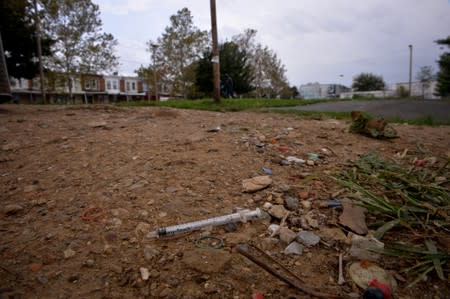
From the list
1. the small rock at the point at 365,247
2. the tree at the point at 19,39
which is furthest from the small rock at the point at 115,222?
the tree at the point at 19,39

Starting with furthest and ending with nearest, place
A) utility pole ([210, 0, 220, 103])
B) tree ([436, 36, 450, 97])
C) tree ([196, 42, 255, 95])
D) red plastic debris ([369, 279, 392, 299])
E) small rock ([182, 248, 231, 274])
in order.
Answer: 1. tree ([436, 36, 450, 97])
2. tree ([196, 42, 255, 95])
3. utility pole ([210, 0, 220, 103])
4. small rock ([182, 248, 231, 274])
5. red plastic debris ([369, 279, 392, 299])

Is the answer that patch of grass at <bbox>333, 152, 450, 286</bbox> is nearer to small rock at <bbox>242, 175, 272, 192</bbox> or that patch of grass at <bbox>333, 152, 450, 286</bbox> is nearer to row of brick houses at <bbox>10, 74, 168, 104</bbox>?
small rock at <bbox>242, 175, 272, 192</bbox>

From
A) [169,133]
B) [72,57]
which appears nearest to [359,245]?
[169,133]

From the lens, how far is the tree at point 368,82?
45888 mm

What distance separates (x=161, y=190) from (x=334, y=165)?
1371 mm

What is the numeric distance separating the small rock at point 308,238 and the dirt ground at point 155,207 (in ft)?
0.11

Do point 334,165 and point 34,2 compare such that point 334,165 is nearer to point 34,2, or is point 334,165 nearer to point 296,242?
point 296,242

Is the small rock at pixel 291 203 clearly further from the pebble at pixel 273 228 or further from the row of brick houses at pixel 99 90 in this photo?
the row of brick houses at pixel 99 90

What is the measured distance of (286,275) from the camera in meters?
1.03

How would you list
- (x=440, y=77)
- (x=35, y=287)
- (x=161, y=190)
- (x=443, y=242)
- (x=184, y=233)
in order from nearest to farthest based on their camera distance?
(x=35, y=287) < (x=443, y=242) < (x=184, y=233) < (x=161, y=190) < (x=440, y=77)

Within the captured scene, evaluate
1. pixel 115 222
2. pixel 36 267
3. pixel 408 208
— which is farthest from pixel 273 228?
pixel 36 267

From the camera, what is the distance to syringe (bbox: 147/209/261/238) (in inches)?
49.2

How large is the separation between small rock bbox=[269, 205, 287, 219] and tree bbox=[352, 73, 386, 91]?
174 feet

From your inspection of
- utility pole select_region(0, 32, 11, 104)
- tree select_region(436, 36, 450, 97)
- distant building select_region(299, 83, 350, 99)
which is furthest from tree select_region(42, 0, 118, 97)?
distant building select_region(299, 83, 350, 99)
